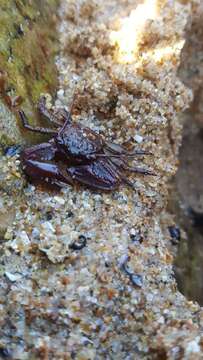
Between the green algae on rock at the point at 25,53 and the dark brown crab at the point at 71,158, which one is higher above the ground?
the green algae on rock at the point at 25,53

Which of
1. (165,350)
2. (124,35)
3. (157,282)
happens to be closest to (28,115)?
(124,35)

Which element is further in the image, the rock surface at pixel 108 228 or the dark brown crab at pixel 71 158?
the dark brown crab at pixel 71 158

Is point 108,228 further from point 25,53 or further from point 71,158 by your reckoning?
point 25,53

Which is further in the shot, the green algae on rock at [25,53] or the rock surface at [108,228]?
the green algae on rock at [25,53]

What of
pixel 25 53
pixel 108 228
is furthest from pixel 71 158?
Answer: pixel 25 53
